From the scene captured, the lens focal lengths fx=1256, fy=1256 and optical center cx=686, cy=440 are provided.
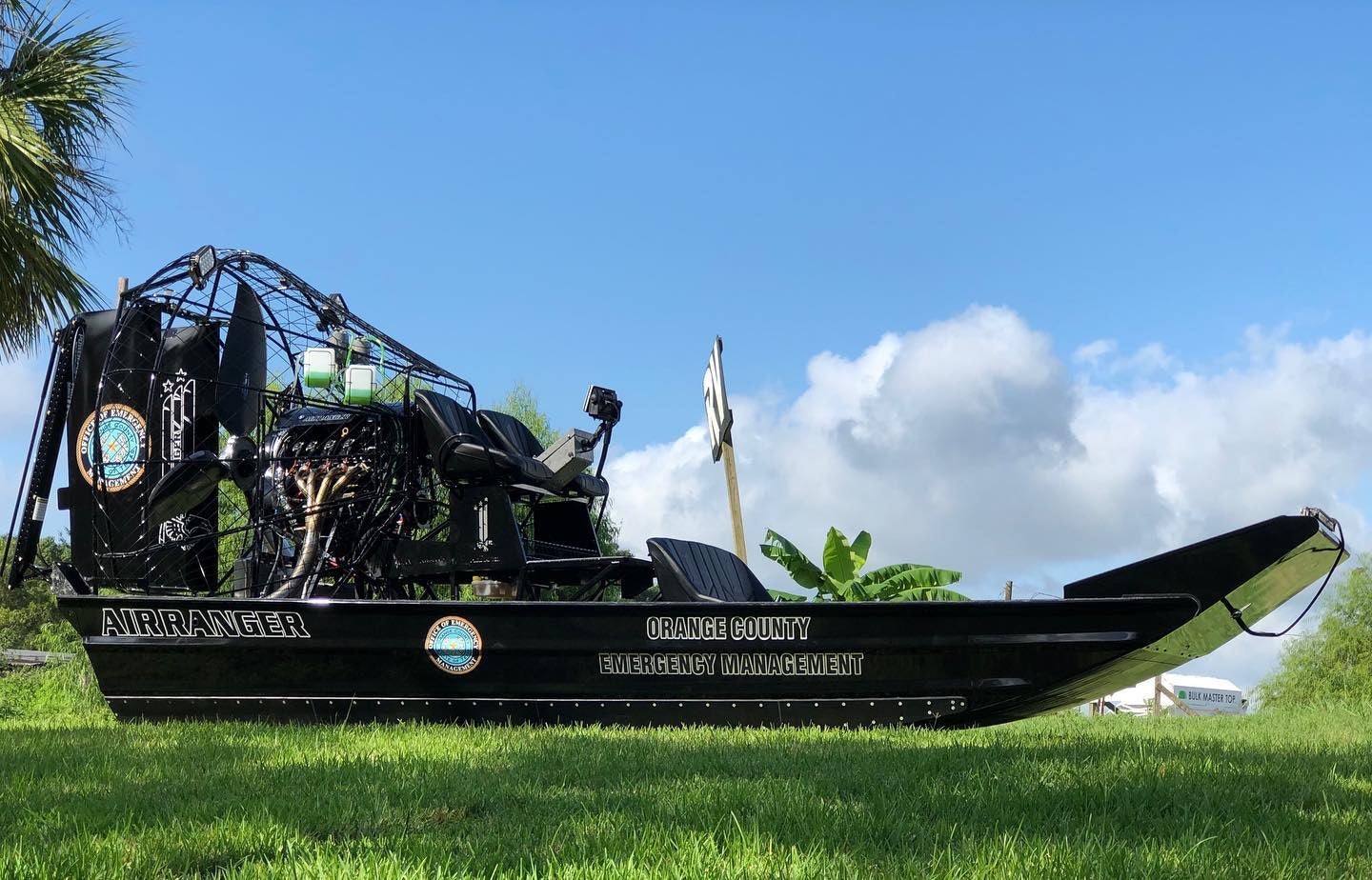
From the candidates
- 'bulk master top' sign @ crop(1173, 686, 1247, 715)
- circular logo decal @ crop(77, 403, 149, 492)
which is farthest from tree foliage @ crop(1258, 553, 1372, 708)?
circular logo decal @ crop(77, 403, 149, 492)

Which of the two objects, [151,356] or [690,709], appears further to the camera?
[151,356]

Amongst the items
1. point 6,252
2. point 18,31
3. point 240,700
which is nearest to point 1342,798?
point 240,700

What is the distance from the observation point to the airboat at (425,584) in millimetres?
8641

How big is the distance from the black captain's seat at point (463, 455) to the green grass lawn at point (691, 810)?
2948 millimetres

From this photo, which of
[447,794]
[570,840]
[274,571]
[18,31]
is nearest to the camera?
[570,840]

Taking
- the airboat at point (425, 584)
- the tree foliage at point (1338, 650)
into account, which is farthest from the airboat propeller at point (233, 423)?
the tree foliage at point (1338, 650)

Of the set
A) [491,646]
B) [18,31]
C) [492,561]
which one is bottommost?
[491,646]

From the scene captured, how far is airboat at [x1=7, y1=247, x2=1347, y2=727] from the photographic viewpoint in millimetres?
8641

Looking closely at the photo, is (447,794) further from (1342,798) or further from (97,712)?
(97,712)

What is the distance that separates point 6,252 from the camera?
552 inches

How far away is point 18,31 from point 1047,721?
14.2 meters

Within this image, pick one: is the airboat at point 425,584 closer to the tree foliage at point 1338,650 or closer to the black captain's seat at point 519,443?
the black captain's seat at point 519,443

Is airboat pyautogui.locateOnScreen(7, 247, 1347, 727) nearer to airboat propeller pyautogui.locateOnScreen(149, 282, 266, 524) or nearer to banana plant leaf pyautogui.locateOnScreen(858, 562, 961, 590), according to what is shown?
airboat propeller pyautogui.locateOnScreen(149, 282, 266, 524)

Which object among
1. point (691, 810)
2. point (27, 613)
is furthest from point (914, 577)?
point (27, 613)
